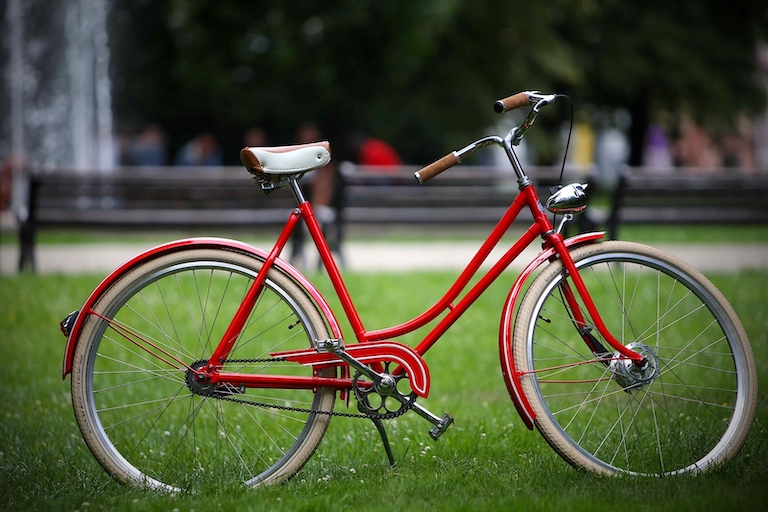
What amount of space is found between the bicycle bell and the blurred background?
12.5 meters

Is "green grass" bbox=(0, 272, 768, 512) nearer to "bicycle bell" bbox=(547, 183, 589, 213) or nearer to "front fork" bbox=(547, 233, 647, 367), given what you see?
"front fork" bbox=(547, 233, 647, 367)

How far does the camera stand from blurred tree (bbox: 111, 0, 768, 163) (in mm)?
16797

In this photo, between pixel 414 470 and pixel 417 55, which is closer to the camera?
pixel 414 470

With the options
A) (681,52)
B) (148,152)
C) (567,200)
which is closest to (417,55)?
(148,152)

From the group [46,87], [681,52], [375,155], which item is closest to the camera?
[375,155]

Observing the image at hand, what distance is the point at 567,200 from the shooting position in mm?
3498

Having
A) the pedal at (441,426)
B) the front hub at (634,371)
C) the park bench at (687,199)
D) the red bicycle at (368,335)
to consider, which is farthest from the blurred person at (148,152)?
the front hub at (634,371)

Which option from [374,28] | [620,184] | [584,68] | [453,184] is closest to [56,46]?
[374,28]

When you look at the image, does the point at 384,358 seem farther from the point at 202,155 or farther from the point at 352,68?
the point at 202,155

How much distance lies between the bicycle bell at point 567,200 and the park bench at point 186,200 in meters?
6.49

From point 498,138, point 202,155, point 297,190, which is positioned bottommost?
point 202,155

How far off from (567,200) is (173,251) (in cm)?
146

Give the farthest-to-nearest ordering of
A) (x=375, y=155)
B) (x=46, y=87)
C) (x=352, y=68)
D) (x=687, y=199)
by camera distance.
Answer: (x=46, y=87)
(x=352, y=68)
(x=375, y=155)
(x=687, y=199)

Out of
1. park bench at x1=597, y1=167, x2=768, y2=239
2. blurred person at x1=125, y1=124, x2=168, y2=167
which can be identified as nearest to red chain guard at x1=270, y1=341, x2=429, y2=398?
park bench at x1=597, y1=167, x2=768, y2=239
